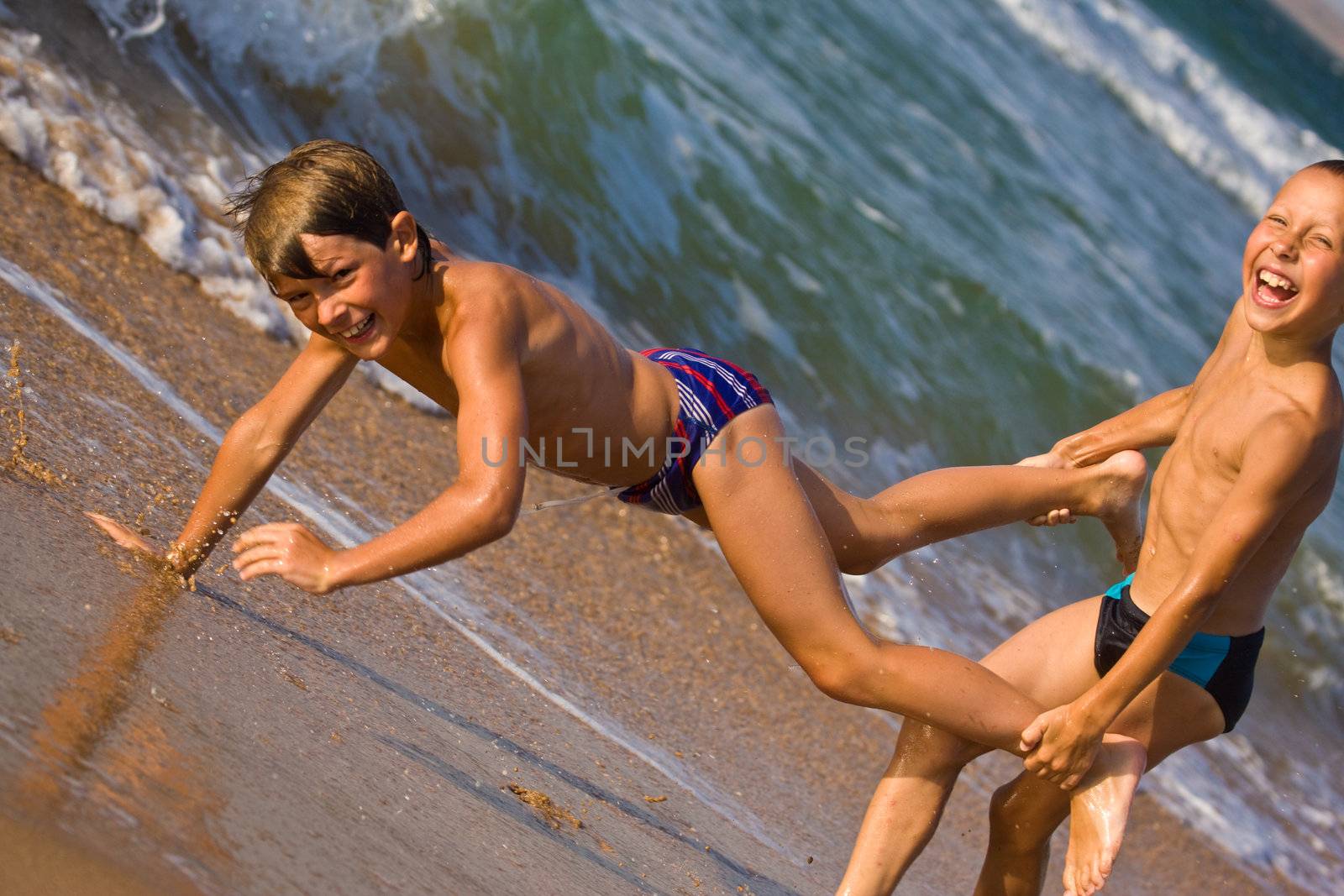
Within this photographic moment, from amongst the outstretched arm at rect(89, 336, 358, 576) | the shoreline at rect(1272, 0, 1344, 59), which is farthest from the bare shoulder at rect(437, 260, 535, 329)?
the shoreline at rect(1272, 0, 1344, 59)

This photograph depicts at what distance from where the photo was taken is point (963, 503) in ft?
12.5

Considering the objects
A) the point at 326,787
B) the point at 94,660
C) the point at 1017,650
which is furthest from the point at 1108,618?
the point at 94,660

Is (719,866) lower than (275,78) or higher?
higher

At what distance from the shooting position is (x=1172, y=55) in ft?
78.4

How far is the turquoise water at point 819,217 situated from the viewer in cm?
695

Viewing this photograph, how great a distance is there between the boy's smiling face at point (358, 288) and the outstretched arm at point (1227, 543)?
172cm

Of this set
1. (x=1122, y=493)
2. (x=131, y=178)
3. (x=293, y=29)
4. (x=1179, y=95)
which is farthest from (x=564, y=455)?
(x=1179, y=95)

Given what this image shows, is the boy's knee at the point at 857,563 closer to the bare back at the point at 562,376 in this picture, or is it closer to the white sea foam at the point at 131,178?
the bare back at the point at 562,376

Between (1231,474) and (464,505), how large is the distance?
1637 mm

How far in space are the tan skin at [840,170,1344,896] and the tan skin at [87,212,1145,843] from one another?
13 centimetres

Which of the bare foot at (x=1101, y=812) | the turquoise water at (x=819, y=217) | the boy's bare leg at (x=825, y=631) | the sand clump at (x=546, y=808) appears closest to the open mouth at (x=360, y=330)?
the boy's bare leg at (x=825, y=631)

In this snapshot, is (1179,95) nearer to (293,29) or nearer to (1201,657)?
(293,29)

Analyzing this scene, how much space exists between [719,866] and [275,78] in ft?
19.0

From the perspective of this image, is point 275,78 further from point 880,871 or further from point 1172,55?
point 1172,55
